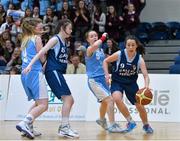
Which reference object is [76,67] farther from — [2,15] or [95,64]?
[2,15]

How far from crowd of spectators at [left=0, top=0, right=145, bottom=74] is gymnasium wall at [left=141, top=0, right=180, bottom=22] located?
1559 mm

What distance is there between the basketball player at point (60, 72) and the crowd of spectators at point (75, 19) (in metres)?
5.84

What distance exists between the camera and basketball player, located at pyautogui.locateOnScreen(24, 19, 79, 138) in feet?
24.6

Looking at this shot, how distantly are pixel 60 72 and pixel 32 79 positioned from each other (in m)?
0.42

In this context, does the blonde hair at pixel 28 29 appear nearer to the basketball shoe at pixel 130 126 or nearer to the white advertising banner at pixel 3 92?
the basketball shoe at pixel 130 126

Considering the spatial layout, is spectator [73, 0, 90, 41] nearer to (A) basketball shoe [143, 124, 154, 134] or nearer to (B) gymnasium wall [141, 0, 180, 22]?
(B) gymnasium wall [141, 0, 180, 22]

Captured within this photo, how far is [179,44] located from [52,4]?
3881 millimetres

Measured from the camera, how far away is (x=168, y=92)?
1068cm

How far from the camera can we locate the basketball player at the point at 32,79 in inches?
293

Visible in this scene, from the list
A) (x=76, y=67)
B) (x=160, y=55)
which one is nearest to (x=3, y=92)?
(x=76, y=67)

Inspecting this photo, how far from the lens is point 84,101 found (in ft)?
36.0

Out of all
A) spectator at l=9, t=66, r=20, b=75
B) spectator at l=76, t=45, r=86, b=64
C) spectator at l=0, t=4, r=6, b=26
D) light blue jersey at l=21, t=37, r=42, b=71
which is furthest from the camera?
spectator at l=0, t=4, r=6, b=26

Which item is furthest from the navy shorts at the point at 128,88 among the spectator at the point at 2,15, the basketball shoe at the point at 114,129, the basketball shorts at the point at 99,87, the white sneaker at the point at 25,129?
the spectator at the point at 2,15

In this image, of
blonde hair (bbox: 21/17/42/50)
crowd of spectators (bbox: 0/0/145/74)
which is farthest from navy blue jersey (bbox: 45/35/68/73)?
crowd of spectators (bbox: 0/0/145/74)
